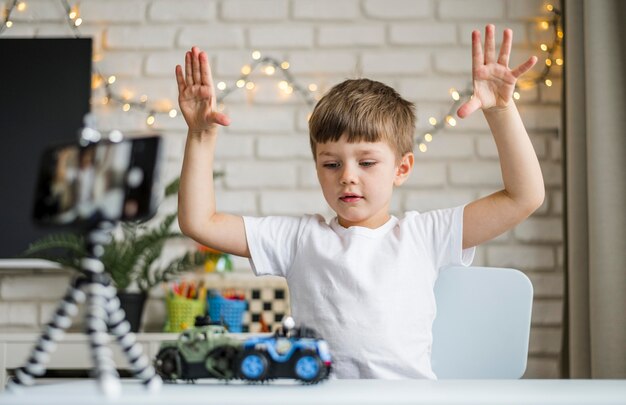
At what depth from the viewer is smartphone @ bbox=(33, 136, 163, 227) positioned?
2.18ft

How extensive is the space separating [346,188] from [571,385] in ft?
1.95

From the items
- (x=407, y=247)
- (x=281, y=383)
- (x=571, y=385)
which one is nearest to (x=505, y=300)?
(x=407, y=247)

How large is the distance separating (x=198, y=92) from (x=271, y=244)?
1.26 ft

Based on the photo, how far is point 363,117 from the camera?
4.36ft

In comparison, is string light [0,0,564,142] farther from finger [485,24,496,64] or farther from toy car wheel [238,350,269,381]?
toy car wheel [238,350,269,381]

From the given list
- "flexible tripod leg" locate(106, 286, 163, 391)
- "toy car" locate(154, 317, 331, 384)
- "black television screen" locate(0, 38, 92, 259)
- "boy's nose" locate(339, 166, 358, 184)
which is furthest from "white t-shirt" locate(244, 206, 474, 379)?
"black television screen" locate(0, 38, 92, 259)

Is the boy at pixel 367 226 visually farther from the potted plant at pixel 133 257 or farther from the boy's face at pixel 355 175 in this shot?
the potted plant at pixel 133 257

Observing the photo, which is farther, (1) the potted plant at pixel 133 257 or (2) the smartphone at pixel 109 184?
(1) the potted plant at pixel 133 257

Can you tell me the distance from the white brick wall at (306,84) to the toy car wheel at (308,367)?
2.12 metres

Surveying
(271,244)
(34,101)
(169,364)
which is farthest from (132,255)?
(169,364)

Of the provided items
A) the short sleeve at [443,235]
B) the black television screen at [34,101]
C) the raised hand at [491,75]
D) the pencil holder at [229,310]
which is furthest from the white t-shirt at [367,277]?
the black television screen at [34,101]

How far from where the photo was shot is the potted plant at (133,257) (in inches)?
101

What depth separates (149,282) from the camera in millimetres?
2650

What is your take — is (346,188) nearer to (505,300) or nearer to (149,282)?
(505,300)
